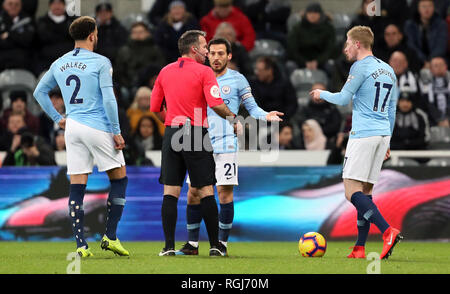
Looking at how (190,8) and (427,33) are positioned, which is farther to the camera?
(190,8)

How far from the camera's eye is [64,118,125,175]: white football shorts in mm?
8242

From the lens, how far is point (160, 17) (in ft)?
54.4

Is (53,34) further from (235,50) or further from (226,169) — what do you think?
(226,169)

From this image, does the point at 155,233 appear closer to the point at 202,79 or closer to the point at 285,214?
the point at 285,214

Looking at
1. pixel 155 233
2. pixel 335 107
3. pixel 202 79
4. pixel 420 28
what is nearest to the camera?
pixel 202 79

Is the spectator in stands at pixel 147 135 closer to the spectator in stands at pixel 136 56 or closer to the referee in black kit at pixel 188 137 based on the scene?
the spectator in stands at pixel 136 56

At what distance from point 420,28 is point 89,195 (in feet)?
22.8

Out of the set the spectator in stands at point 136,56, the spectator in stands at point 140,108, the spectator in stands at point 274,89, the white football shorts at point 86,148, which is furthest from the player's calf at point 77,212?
the spectator in stands at point 136,56

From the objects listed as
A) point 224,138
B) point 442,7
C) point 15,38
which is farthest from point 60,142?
point 442,7

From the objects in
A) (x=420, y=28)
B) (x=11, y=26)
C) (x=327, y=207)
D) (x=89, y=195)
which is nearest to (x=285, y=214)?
(x=327, y=207)

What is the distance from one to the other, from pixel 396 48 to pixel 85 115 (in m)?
7.71

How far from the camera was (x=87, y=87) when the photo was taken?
324 inches

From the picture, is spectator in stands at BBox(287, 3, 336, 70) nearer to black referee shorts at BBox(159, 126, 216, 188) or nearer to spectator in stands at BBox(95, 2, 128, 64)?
spectator in stands at BBox(95, 2, 128, 64)

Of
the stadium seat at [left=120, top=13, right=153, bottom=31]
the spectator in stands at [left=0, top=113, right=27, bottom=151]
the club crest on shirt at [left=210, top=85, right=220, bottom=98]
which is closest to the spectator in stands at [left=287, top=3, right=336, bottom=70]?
the stadium seat at [left=120, top=13, right=153, bottom=31]
